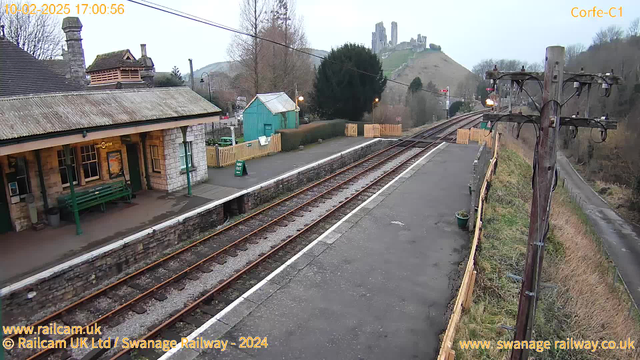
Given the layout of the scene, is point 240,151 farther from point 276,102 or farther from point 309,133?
point 309,133

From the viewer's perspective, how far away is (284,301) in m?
7.95

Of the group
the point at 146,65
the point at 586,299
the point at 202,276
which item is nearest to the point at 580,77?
the point at 586,299

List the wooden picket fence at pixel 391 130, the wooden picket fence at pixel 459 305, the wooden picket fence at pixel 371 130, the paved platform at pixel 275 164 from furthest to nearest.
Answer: the wooden picket fence at pixel 391 130
the wooden picket fence at pixel 371 130
the paved platform at pixel 275 164
the wooden picket fence at pixel 459 305

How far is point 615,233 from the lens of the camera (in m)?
24.0

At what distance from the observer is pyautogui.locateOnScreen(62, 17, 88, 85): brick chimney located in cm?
1725

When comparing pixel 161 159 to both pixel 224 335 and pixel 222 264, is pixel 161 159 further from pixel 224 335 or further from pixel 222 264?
pixel 224 335

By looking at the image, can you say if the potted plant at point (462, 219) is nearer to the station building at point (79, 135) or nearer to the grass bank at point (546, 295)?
the grass bank at point (546, 295)

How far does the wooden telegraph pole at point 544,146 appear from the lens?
4539 millimetres

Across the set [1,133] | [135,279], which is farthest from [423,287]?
Answer: [1,133]

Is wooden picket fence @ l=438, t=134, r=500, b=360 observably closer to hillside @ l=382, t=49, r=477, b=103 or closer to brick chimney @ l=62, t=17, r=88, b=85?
brick chimney @ l=62, t=17, r=88, b=85

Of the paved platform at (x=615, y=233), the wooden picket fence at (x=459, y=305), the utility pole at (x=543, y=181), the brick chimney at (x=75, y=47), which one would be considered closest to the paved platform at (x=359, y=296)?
the wooden picket fence at (x=459, y=305)

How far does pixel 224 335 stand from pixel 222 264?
3.63 meters

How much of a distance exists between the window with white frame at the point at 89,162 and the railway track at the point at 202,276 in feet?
16.1

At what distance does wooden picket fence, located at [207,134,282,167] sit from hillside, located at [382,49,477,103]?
75.1 m
